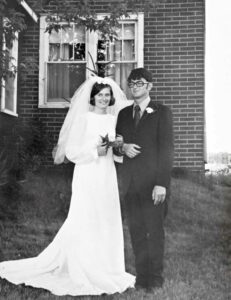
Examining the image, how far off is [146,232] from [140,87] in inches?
49.9

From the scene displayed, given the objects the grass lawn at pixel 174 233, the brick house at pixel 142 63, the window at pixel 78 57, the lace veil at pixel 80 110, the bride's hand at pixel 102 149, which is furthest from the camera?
the window at pixel 78 57

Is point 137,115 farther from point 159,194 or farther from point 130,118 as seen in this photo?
point 159,194

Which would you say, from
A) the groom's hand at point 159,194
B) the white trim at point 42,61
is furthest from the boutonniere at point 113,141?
the white trim at point 42,61

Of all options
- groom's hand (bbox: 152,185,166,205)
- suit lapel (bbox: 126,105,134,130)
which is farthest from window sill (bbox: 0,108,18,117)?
groom's hand (bbox: 152,185,166,205)

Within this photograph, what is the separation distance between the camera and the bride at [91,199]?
12.9 feet

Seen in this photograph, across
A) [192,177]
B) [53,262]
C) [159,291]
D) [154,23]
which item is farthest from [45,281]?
[154,23]

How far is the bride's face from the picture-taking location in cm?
392

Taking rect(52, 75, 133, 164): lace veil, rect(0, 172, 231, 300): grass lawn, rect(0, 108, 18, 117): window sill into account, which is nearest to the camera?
rect(0, 172, 231, 300): grass lawn

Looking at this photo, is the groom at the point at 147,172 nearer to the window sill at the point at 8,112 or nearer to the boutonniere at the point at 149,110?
the boutonniere at the point at 149,110

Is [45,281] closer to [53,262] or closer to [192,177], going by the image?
[53,262]

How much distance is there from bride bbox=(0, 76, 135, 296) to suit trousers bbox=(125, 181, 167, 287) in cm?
26

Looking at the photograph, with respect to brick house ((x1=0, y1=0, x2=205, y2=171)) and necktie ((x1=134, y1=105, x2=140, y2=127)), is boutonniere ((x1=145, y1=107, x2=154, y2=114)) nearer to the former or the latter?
necktie ((x1=134, y1=105, x2=140, y2=127))

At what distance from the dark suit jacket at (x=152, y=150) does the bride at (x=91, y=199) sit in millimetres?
333

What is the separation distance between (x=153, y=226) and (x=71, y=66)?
4573mm
